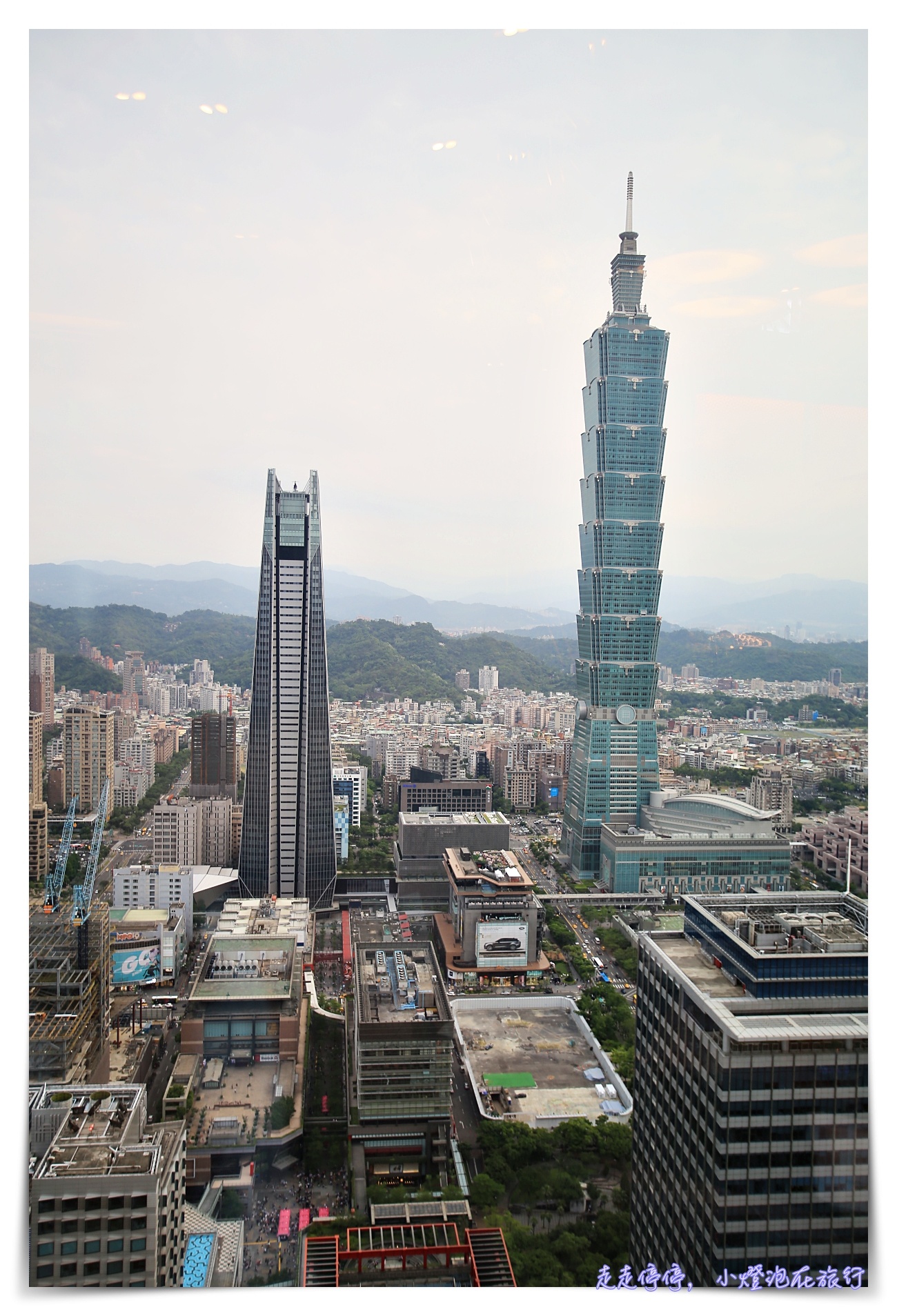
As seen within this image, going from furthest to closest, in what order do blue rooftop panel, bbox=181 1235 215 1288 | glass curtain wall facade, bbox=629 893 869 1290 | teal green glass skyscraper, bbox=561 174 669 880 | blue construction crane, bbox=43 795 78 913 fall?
1. teal green glass skyscraper, bbox=561 174 669 880
2. blue construction crane, bbox=43 795 78 913
3. blue rooftop panel, bbox=181 1235 215 1288
4. glass curtain wall facade, bbox=629 893 869 1290

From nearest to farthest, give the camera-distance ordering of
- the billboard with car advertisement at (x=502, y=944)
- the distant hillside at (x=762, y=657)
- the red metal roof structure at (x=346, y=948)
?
the distant hillside at (x=762, y=657), the red metal roof structure at (x=346, y=948), the billboard with car advertisement at (x=502, y=944)

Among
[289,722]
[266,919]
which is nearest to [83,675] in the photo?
[289,722]

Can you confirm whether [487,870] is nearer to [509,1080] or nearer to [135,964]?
[509,1080]

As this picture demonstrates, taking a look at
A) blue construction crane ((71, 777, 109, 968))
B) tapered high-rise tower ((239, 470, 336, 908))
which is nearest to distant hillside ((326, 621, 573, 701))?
tapered high-rise tower ((239, 470, 336, 908))

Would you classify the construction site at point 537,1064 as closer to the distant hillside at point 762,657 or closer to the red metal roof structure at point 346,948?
the red metal roof structure at point 346,948

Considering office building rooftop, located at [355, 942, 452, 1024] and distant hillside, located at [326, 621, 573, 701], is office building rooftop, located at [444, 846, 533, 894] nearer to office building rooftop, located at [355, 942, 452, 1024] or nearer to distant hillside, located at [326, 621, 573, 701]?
office building rooftop, located at [355, 942, 452, 1024]

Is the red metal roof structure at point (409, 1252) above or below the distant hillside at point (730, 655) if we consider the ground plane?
below

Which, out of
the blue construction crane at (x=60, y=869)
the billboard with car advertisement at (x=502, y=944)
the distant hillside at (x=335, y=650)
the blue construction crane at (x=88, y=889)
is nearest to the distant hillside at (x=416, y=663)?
the distant hillside at (x=335, y=650)
